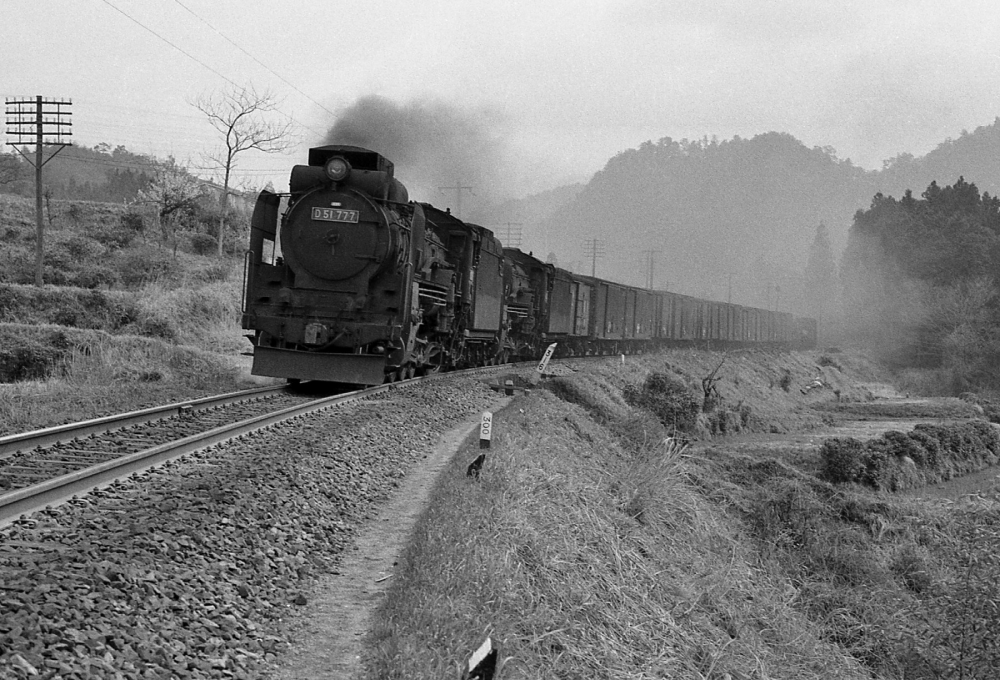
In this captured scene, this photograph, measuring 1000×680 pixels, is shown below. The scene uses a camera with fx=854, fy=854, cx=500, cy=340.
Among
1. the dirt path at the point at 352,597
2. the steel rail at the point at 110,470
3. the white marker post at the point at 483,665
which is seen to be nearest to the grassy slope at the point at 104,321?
the steel rail at the point at 110,470

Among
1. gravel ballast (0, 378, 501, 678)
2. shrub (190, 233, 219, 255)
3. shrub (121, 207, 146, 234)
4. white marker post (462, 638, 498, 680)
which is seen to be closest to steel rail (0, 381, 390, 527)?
gravel ballast (0, 378, 501, 678)

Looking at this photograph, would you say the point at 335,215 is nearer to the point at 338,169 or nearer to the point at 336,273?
the point at 338,169

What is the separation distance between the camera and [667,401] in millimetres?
25641

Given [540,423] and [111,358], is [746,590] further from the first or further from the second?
[111,358]

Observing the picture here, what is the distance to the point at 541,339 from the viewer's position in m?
28.4

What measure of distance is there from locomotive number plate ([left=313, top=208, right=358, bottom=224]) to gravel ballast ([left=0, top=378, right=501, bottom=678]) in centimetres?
610

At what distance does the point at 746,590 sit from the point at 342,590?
5974mm

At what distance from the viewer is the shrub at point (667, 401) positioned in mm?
25031

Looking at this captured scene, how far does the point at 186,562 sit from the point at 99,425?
5.14 m

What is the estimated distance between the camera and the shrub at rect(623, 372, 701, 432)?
25.0 meters

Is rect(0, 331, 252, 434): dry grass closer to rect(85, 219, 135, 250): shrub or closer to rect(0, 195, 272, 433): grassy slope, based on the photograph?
rect(0, 195, 272, 433): grassy slope

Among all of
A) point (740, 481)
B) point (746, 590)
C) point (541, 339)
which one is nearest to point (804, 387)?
point (541, 339)

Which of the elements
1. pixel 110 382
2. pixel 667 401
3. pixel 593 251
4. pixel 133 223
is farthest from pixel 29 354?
pixel 593 251

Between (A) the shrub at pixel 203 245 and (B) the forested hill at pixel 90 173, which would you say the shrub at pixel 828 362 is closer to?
(A) the shrub at pixel 203 245
